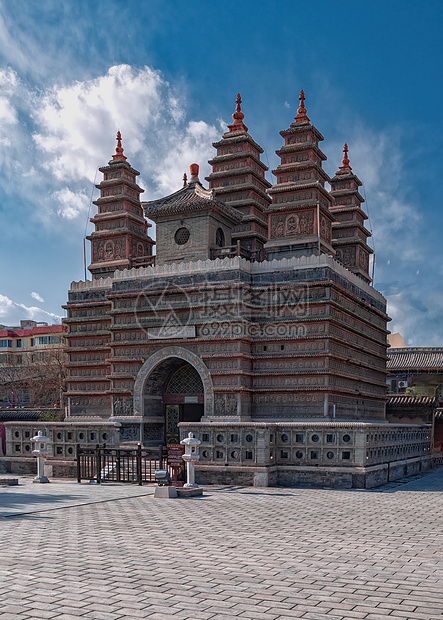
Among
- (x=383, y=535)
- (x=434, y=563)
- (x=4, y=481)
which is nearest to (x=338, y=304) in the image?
(x=4, y=481)

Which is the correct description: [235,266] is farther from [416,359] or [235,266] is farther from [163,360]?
[416,359]

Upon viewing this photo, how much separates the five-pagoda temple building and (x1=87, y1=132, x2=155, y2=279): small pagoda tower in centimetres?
14

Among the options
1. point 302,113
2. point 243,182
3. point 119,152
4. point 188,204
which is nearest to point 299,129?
point 302,113

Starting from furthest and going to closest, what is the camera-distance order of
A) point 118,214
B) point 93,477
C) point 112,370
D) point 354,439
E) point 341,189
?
point 341,189 < point 118,214 < point 112,370 < point 93,477 < point 354,439

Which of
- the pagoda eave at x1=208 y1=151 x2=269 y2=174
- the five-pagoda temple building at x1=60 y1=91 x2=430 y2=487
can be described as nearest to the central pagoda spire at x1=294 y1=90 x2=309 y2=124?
the five-pagoda temple building at x1=60 y1=91 x2=430 y2=487

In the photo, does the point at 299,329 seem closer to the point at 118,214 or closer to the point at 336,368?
the point at 336,368

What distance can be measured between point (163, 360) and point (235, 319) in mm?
4625

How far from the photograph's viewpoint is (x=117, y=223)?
133ft

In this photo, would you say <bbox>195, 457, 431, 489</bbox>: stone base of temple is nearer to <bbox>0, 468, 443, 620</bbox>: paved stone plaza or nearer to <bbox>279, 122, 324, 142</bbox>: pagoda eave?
<bbox>0, 468, 443, 620</bbox>: paved stone plaza

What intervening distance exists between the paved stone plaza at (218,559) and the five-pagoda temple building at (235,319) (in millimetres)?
10471

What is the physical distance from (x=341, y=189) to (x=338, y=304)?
54.9 feet

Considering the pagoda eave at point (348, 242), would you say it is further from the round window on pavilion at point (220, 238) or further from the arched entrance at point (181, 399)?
the arched entrance at point (181, 399)

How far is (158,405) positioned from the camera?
1324 inches

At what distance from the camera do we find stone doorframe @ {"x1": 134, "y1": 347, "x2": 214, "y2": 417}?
3066 centimetres
